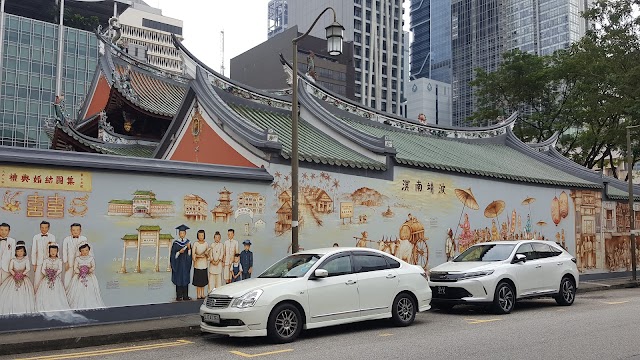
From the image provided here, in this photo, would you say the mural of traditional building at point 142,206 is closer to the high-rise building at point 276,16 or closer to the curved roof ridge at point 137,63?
the curved roof ridge at point 137,63

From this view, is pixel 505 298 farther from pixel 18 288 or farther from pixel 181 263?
pixel 18 288

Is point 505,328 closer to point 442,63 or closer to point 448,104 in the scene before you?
point 448,104

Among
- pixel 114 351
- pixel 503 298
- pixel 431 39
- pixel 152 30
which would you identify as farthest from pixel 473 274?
pixel 431 39

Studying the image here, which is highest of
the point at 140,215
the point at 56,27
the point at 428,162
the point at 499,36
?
the point at 499,36

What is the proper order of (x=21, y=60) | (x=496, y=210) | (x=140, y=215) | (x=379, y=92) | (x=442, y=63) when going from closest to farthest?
(x=140, y=215), (x=496, y=210), (x=21, y=60), (x=379, y=92), (x=442, y=63)

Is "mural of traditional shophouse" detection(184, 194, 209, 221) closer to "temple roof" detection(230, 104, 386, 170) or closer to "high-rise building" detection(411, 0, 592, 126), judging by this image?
"temple roof" detection(230, 104, 386, 170)

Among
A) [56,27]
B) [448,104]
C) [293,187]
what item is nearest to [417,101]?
[448,104]

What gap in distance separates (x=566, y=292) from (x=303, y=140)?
7.68m

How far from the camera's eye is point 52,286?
1067cm

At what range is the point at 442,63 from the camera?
487 feet

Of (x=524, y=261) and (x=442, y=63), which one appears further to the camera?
(x=442, y=63)

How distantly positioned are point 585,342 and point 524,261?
166 inches

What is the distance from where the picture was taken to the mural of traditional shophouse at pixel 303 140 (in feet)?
48.3

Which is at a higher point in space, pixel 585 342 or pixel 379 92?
pixel 379 92
